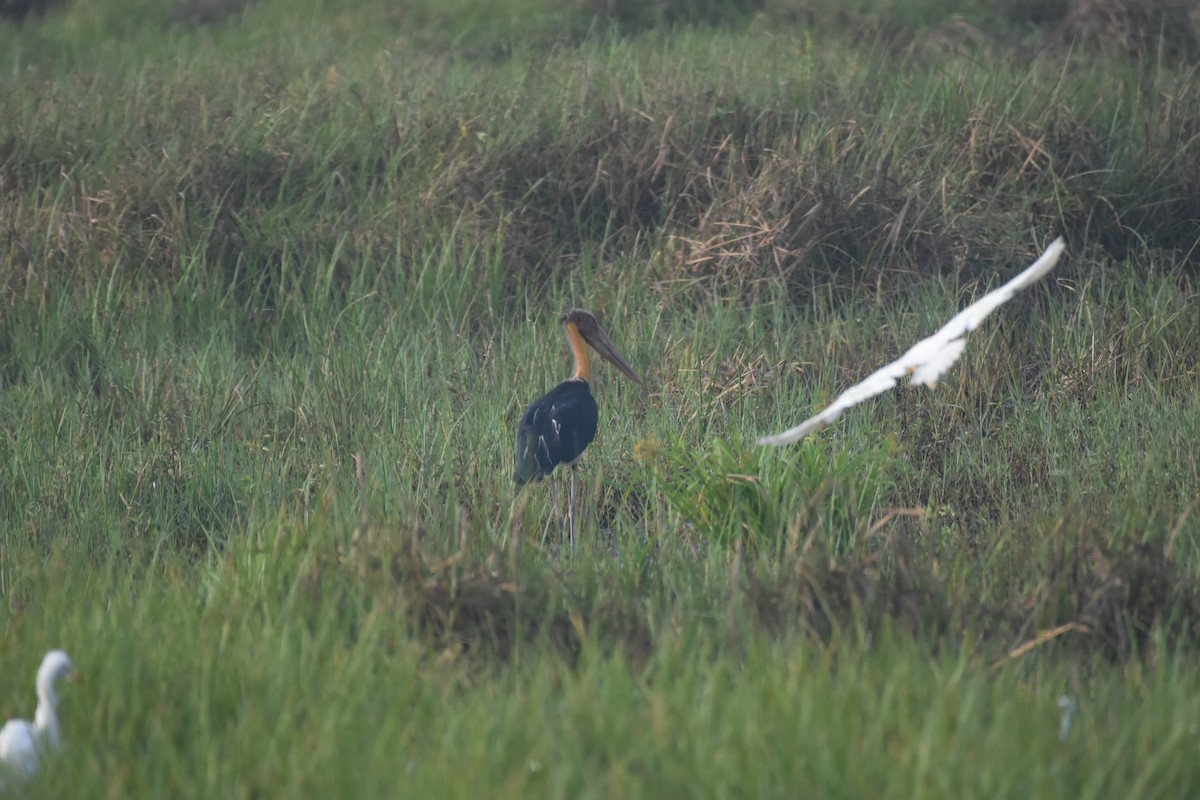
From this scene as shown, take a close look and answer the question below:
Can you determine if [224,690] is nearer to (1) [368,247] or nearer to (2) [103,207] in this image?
(1) [368,247]

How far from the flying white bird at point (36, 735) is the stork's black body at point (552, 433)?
6.33 ft

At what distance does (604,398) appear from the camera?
219 inches

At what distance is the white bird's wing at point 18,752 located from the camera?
8.38 feet

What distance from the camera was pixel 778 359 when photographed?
5.79 metres

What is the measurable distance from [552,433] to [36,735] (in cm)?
213

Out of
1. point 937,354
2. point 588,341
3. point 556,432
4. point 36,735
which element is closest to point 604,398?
point 588,341

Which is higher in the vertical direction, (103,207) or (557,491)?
(103,207)

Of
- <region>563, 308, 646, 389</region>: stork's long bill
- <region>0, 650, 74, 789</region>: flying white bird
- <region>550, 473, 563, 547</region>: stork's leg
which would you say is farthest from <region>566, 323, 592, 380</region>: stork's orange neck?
<region>0, 650, 74, 789</region>: flying white bird

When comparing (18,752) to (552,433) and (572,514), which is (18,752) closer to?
(572,514)

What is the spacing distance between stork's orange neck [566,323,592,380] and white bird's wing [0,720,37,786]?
2.83 m

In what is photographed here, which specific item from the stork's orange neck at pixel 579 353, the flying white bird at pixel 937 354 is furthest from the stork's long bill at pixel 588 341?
the flying white bird at pixel 937 354

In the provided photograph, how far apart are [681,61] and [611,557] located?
16.3 ft

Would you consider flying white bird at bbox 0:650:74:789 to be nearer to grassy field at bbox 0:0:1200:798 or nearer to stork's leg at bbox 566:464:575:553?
grassy field at bbox 0:0:1200:798

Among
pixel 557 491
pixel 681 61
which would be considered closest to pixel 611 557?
pixel 557 491
